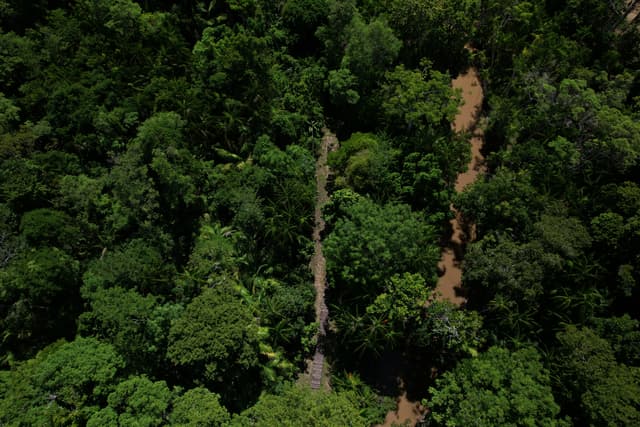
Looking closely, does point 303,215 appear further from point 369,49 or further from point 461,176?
point 461,176

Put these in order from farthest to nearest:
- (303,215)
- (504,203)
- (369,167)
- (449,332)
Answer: (303,215), (369,167), (504,203), (449,332)

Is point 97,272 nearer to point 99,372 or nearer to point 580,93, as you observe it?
point 99,372

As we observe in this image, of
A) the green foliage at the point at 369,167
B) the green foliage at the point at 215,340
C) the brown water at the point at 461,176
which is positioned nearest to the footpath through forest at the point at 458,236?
the brown water at the point at 461,176

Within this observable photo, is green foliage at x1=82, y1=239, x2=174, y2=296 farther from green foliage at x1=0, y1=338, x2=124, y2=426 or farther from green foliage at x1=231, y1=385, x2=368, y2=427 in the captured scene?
green foliage at x1=231, y1=385, x2=368, y2=427

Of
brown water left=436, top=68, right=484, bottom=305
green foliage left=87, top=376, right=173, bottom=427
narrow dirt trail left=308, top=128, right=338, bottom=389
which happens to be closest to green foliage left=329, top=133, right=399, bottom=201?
narrow dirt trail left=308, top=128, right=338, bottom=389

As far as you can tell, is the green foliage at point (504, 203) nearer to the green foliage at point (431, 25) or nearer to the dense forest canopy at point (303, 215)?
the dense forest canopy at point (303, 215)

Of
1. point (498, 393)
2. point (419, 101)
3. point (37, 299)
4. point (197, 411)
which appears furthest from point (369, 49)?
point (37, 299)
